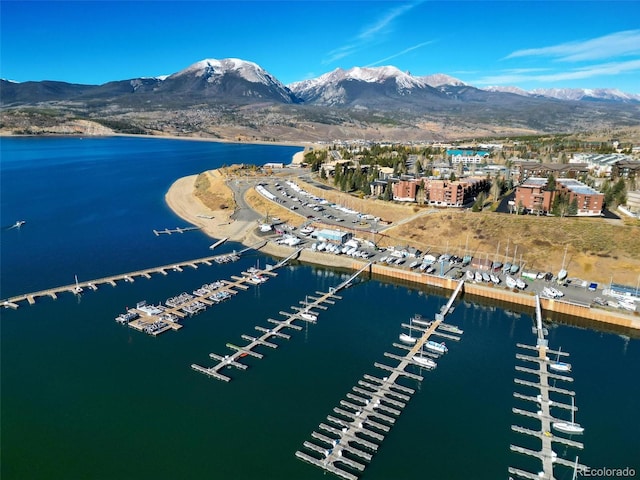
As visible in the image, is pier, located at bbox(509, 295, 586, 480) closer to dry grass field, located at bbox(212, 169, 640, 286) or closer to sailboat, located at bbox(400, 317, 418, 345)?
sailboat, located at bbox(400, 317, 418, 345)

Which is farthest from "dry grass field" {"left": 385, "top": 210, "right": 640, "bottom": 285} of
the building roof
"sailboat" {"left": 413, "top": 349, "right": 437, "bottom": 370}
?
"sailboat" {"left": 413, "top": 349, "right": 437, "bottom": 370}

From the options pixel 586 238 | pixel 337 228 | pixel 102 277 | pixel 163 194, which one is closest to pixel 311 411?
pixel 102 277

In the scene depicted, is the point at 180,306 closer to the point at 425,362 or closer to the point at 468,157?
the point at 425,362

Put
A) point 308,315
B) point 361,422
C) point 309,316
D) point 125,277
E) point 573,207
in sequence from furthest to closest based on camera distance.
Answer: point 573,207, point 125,277, point 308,315, point 309,316, point 361,422

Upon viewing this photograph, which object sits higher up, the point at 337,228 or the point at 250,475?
the point at 337,228

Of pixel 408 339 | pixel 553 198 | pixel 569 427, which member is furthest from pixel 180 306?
pixel 553 198

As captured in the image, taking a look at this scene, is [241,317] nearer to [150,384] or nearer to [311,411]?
[150,384]
